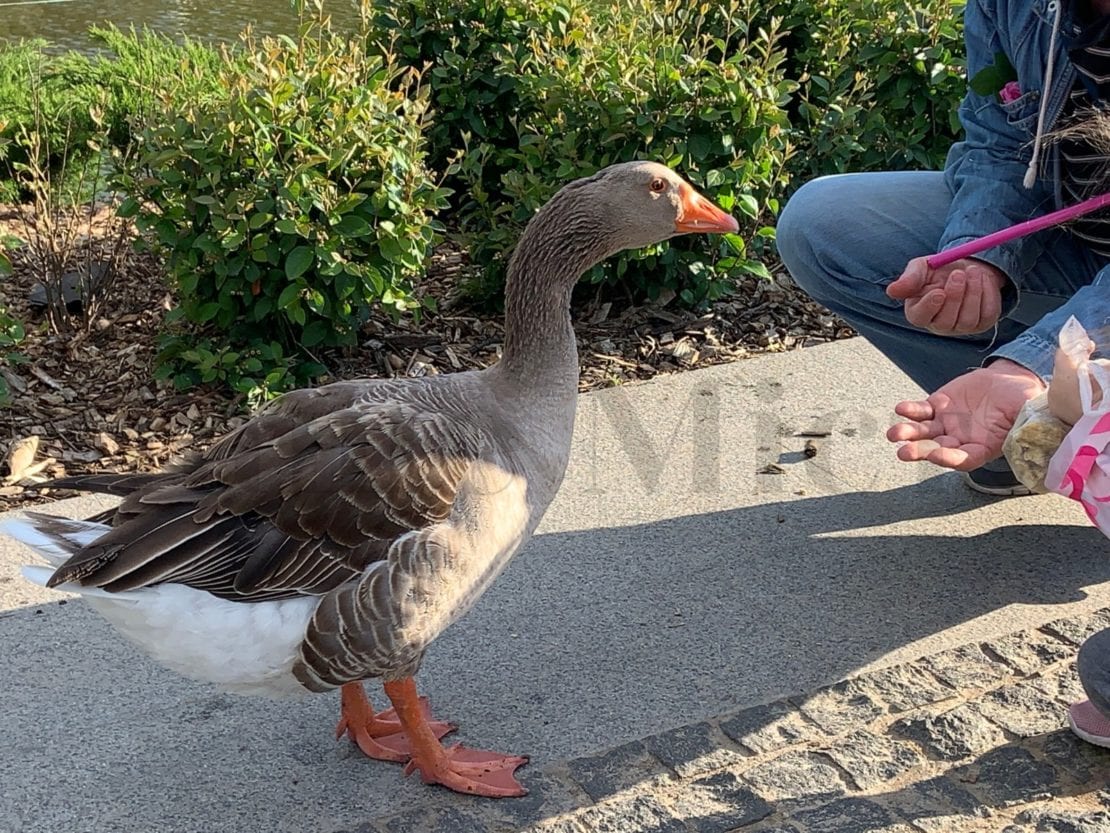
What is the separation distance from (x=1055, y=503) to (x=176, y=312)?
3049 millimetres

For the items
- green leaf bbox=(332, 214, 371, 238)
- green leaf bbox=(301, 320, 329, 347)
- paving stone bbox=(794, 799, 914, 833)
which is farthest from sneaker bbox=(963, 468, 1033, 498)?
green leaf bbox=(301, 320, 329, 347)

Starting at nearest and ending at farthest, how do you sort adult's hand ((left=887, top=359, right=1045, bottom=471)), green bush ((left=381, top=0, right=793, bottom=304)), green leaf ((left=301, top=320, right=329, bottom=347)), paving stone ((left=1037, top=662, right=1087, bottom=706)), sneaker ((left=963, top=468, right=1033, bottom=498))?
adult's hand ((left=887, top=359, right=1045, bottom=471))
paving stone ((left=1037, top=662, right=1087, bottom=706))
sneaker ((left=963, top=468, right=1033, bottom=498))
green leaf ((left=301, top=320, right=329, bottom=347))
green bush ((left=381, top=0, right=793, bottom=304))

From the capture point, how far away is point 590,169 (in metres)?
4.71

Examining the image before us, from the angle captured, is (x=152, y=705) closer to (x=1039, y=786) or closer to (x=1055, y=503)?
(x=1039, y=786)

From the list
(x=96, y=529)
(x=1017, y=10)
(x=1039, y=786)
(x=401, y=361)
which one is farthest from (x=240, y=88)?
(x=1039, y=786)

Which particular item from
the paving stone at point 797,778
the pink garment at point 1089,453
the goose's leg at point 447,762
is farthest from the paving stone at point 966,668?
the goose's leg at point 447,762

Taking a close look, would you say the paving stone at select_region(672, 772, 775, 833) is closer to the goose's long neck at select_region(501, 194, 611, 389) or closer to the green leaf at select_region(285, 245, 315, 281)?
the goose's long neck at select_region(501, 194, 611, 389)

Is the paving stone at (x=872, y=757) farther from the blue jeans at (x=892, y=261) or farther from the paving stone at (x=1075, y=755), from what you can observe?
the blue jeans at (x=892, y=261)

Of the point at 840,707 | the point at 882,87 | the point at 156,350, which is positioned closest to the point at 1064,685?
the point at 840,707

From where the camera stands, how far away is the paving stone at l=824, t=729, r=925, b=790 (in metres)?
2.66

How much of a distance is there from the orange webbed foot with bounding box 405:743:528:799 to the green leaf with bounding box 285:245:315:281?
75.9 inches

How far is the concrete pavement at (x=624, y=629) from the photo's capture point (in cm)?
267

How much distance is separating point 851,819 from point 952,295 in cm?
137

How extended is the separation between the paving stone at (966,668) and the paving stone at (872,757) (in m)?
0.29
